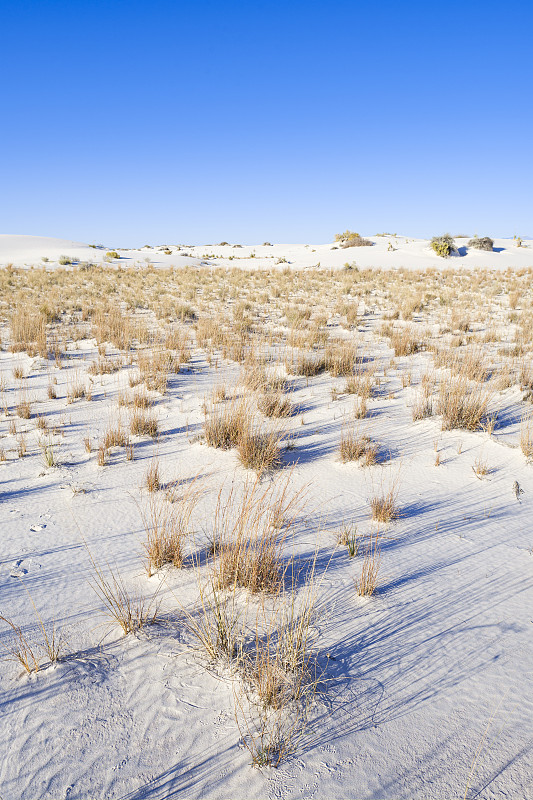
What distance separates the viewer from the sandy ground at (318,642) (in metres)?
1.59

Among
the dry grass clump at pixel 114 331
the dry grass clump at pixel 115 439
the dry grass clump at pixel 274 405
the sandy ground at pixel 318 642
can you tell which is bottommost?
the sandy ground at pixel 318 642

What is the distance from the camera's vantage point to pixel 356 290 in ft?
51.8

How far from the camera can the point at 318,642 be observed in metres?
2.15

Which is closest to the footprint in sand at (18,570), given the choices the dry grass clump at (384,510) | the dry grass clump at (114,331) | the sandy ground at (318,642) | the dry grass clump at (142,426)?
the sandy ground at (318,642)

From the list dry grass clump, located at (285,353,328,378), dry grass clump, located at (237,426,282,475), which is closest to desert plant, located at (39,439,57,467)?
dry grass clump, located at (237,426,282,475)

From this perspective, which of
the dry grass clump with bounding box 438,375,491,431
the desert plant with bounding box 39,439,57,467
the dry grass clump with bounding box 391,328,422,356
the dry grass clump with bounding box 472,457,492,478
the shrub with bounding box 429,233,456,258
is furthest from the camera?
the shrub with bounding box 429,233,456,258

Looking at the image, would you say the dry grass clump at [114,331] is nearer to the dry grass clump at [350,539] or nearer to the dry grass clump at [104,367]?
the dry grass clump at [104,367]

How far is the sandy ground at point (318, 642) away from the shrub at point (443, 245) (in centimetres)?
2755

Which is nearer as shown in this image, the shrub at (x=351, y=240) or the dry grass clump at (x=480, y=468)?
the dry grass clump at (x=480, y=468)

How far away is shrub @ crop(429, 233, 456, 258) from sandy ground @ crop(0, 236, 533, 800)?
27.6m

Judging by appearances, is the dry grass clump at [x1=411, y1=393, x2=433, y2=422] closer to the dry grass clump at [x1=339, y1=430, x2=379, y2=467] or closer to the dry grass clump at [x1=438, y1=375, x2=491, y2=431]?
the dry grass clump at [x1=438, y1=375, x2=491, y2=431]

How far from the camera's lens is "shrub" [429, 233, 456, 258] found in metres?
28.6

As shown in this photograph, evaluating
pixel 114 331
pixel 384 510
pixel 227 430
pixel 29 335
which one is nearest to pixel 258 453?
pixel 227 430

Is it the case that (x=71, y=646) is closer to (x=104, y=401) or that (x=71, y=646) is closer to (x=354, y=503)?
(x=354, y=503)
